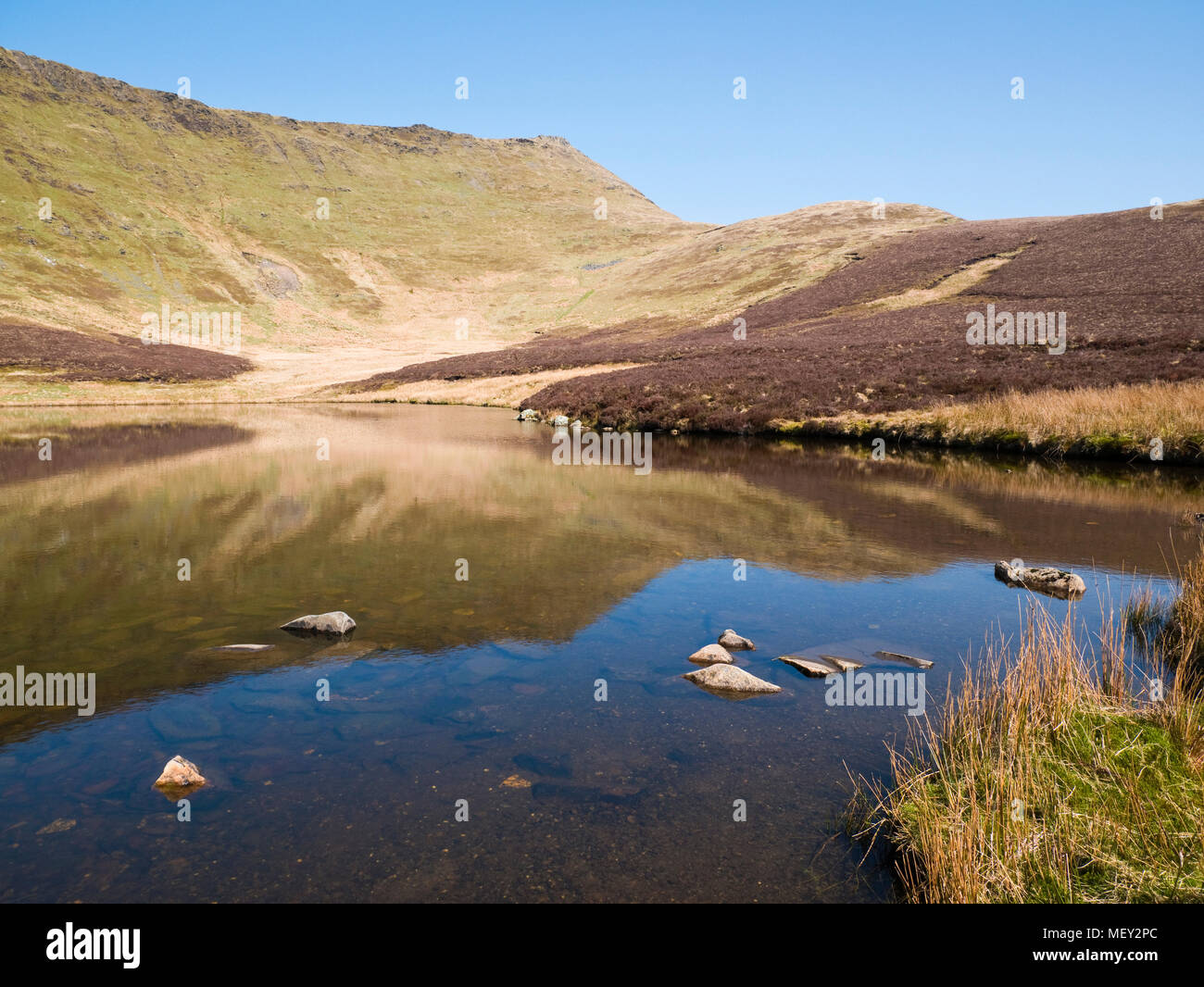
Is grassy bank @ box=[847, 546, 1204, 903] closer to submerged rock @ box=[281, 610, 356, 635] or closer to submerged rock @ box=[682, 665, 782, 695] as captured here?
submerged rock @ box=[682, 665, 782, 695]

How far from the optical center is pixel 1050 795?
514 cm

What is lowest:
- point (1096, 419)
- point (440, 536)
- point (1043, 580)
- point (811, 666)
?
point (811, 666)

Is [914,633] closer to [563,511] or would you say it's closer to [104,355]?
[563,511]

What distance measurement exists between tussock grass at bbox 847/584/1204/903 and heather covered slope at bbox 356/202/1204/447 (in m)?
26.1

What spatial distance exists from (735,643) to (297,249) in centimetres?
13892

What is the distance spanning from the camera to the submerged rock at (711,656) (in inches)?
334

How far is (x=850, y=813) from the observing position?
18.1 feet

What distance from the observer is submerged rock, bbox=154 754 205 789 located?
582cm

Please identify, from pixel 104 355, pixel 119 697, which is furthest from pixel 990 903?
pixel 104 355

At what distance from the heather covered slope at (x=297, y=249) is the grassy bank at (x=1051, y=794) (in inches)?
2389

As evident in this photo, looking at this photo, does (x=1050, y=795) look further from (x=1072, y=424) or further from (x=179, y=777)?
(x=1072, y=424)

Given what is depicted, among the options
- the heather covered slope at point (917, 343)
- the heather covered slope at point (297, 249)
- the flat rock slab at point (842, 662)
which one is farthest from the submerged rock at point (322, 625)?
the heather covered slope at point (297, 249)

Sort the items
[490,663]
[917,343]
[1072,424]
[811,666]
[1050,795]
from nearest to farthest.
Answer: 1. [1050,795]
2. [811,666]
3. [490,663]
4. [1072,424]
5. [917,343]

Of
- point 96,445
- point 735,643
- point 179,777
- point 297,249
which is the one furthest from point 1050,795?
point 297,249
